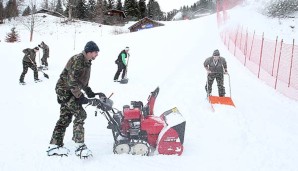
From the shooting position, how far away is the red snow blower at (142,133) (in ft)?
19.8

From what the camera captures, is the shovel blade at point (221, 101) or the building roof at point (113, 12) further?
the building roof at point (113, 12)

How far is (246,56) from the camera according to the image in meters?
18.0

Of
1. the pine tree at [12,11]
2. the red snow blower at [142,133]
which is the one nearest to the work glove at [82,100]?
the red snow blower at [142,133]

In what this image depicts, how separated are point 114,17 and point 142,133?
61623 mm

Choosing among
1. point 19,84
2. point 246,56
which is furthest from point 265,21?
point 19,84

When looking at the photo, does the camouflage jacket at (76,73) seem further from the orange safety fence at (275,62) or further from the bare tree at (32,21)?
the bare tree at (32,21)

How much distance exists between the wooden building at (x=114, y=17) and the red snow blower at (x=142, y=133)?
194 feet

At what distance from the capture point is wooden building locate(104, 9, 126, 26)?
6488 cm

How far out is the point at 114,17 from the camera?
6581 cm

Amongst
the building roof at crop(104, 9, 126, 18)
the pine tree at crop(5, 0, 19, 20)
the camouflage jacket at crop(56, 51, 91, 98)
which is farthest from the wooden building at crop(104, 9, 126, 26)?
the camouflage jacket at crop(56, 51, 91, 98)

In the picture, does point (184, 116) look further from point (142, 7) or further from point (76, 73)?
point (142, 7)

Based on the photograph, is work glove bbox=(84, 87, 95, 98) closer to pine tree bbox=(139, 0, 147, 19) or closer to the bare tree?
the bare tree

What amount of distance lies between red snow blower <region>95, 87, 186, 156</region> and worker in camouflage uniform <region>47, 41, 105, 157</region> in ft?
1.60

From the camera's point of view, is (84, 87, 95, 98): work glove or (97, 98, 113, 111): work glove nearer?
(97, 98, 113, 111): work glove
